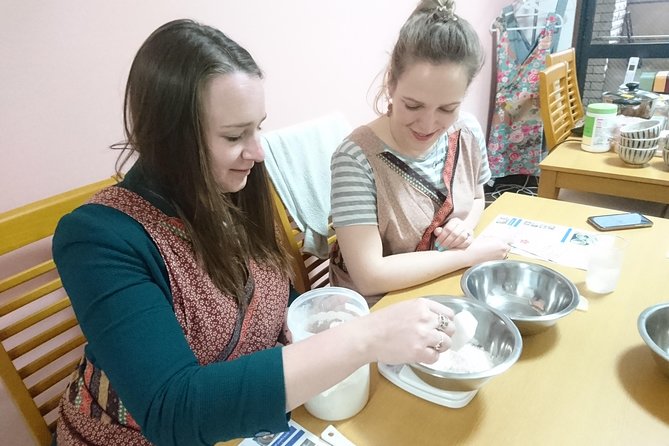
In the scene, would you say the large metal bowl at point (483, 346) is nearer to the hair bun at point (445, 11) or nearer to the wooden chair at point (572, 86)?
the hair bun at point (445, 11)

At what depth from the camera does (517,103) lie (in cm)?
312

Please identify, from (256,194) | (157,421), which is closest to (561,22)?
(256,194)

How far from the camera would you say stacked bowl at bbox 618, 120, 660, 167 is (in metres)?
1.77

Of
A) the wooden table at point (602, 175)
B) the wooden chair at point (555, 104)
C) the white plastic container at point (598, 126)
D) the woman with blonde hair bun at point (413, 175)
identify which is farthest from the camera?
the wooden chair at point (555, 104)

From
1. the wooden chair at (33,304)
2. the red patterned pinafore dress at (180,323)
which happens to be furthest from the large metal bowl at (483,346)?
the wooden chair at (33,304)

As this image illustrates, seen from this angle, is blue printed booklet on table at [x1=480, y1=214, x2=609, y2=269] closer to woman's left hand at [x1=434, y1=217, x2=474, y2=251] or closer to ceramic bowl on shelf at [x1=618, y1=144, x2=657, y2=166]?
woman's left hand at [x1=434, y1=217, x2=474, y2=251]

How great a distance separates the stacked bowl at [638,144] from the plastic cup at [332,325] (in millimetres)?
1568

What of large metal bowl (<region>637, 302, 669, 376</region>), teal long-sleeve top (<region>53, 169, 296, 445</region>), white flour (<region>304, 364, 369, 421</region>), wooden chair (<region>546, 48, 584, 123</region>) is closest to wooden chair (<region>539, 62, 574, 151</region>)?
wooden chair (<region>546, 48, 584, 123</region>)

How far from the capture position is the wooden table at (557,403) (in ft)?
2.23

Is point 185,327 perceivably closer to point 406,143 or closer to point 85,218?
point 85,218

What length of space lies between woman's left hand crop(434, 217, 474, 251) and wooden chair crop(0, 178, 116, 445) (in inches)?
33.1

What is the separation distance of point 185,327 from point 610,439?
2.30 ft

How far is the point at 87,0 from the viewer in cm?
108

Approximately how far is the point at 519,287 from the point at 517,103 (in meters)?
2.47
